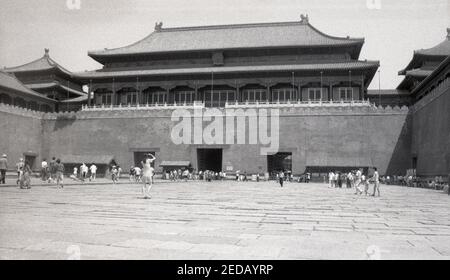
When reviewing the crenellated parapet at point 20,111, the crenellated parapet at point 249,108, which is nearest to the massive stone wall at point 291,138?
the crenellated parapet at point 249,108

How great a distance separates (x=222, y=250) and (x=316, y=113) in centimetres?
3188

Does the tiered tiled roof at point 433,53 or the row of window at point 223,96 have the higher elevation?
the tiered tiled roof at point 433,53

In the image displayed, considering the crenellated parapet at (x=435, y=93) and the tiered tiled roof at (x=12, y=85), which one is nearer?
the crenellated parapet at (x=435, y=93)

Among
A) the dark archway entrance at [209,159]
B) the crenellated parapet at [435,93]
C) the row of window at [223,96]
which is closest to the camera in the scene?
the crenellated parapet at [435,93]

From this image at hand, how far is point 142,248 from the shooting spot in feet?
16.4

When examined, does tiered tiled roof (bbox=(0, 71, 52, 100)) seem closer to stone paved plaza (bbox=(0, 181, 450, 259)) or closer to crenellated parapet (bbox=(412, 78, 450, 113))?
stone paved plaza (bbox=(0, 181, 450, 259))

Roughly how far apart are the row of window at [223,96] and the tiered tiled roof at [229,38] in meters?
4.15

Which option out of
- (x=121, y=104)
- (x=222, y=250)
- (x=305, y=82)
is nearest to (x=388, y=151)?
(x=305, y=82)

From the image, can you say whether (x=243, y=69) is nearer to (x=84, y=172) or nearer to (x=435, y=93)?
(x=435, y=93)

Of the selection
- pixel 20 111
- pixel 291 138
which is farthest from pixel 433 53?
pixel 20 111

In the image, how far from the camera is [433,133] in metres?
28.4

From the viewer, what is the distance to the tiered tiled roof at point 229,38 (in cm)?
4084

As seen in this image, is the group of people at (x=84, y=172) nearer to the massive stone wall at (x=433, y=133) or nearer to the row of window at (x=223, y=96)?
the row of window at (x=223, y=96)

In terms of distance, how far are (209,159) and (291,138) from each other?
345 inches
